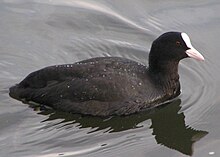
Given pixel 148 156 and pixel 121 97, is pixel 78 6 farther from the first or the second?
pixel 148 156

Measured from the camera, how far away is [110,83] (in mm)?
8812

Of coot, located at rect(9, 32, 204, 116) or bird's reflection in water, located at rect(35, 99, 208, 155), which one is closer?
bird's reflection in water, located at rect(35, 99, 208, 155)

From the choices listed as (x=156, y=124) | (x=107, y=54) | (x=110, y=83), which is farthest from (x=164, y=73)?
(x=107, y=54)

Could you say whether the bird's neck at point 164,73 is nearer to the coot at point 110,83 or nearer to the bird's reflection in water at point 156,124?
the coot at point 110,83

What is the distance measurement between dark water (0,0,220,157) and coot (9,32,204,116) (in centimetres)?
13

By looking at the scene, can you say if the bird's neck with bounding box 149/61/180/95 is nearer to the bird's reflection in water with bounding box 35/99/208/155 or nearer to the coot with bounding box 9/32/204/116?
the coot with bounding box 9/32/204/116

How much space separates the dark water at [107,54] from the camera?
27.7 feet

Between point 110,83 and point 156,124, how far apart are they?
729 millimetres

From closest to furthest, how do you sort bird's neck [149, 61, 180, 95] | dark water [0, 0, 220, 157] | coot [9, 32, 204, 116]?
dark water [0, 0, 220, 157] < coot [9, 32, 204, 116] < bird's neck [149, 61, 180, 95]

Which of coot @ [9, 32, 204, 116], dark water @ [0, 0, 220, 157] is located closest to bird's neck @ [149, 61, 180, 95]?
coot @ [9, 32, 204, 116]

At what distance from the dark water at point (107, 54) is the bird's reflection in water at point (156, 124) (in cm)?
1

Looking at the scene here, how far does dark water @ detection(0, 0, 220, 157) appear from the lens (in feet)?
27.7

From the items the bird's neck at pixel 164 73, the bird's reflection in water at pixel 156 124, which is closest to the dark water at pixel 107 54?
the bird's reflection in water at pixel 156 124

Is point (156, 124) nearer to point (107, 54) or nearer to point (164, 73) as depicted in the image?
point (164, 73)
